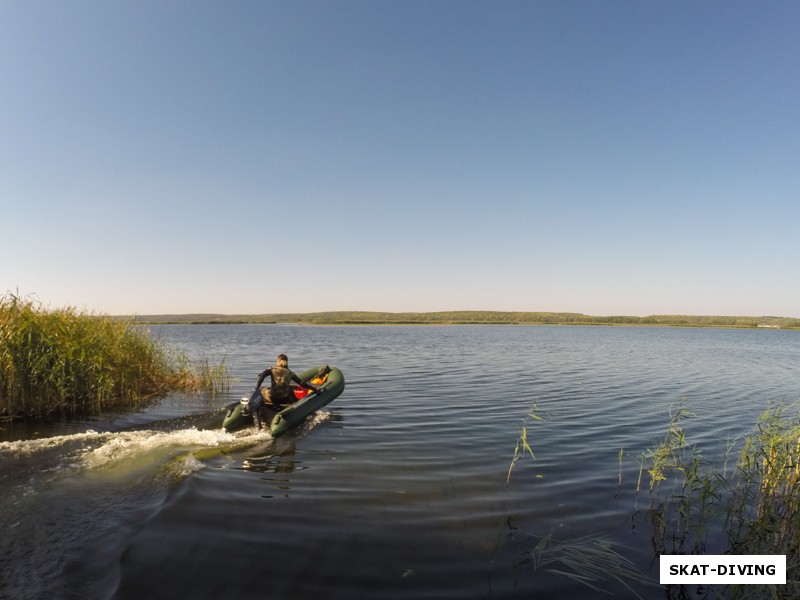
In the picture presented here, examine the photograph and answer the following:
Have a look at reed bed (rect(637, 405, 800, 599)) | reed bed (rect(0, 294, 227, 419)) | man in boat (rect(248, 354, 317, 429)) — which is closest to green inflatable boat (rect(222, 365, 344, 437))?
man in boat (rect(248, 354, 317, 429))

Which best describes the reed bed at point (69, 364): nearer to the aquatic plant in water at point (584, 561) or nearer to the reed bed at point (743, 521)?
the aquatic plant in water at point (584, 561)

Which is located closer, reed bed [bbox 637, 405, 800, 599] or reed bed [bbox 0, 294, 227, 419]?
reed bed [bbox 637, 405, 800, 599]

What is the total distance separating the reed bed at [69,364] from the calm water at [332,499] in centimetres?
125

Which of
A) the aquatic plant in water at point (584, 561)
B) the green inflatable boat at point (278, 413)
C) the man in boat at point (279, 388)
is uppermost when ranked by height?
the man in boat at point (279, 388)

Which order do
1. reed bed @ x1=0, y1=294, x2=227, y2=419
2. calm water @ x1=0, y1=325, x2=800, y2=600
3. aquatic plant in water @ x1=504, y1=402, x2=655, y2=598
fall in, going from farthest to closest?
1. reed bed @ x1=0, y1=294, x2=227, y2=419
2. aquatic plant in water @ x1=504, y1=402, x2=655, y2=598
3. calm water @ x1=0, y1=325, x2=800, y2=600

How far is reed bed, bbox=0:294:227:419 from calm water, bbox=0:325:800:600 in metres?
1.25

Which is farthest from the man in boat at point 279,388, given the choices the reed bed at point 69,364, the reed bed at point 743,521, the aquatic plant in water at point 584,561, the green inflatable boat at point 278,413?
the reed bed at point 743,521

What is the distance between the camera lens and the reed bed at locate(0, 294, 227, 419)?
35.7 ft

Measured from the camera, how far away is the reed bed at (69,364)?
10875 mm

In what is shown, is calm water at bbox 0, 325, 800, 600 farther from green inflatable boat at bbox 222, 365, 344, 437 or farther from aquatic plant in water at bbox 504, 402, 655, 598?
green inflatable boat at bbox 222, 365, 344, 437

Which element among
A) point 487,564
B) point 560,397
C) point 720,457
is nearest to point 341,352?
point 560,397

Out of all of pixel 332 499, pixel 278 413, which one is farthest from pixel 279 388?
pixel 332 499

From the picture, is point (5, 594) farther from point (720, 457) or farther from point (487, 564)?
point (720, 457)

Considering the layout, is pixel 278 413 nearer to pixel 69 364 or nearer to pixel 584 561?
pixel 69 364
